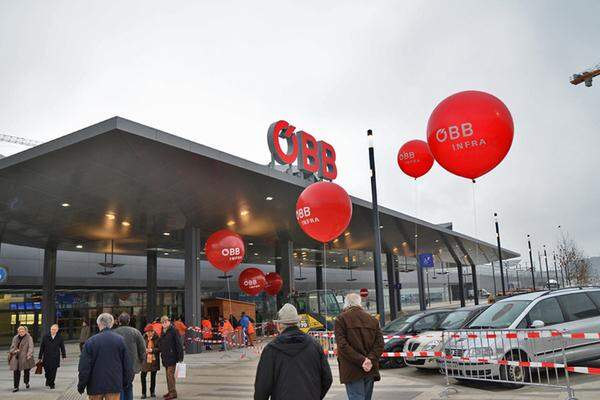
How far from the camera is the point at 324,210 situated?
12.5m

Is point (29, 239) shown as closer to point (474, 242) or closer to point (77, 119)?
point (474, 242)

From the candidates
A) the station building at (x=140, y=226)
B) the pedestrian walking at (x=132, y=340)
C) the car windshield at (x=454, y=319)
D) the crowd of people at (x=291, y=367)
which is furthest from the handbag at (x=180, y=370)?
the car windshield at (x=454, y=319)

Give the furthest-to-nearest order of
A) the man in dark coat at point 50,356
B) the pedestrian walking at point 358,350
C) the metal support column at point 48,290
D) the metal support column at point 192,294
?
the metal support column at point 48,290
the metal support column at point 192,294
the man in dark coat at point 50,356
the pedestrian walking at point 358,350

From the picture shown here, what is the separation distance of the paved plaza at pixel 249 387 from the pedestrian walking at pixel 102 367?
4.13 meters

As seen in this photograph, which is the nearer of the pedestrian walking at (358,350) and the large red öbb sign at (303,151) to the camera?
the pedestrian walking at (358,350)

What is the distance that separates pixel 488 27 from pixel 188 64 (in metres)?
11.7

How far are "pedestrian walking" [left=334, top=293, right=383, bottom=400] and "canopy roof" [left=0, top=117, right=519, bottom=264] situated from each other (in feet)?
27.2

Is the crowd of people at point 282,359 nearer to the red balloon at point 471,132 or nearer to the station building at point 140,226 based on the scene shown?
the red balloon at point 471,132

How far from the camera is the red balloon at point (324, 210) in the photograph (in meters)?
12.5

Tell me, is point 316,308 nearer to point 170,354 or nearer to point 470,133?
point 170,354

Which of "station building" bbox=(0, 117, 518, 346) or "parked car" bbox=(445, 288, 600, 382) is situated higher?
"station building" bbox=(0, 117, 518, 346)

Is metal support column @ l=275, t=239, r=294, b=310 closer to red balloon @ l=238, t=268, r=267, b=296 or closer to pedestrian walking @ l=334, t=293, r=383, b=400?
red balloon @ l=238, t=268, r=267, b=296

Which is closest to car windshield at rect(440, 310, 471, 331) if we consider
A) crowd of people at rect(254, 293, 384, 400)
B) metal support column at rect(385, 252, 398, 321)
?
crowd of people at rect(254, 293, 384, 400)

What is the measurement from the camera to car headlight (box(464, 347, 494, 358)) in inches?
384
